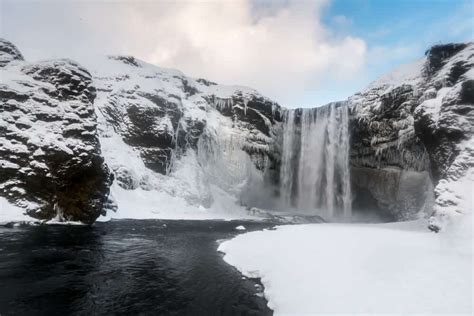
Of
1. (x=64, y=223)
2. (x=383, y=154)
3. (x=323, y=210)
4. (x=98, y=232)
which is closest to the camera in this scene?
(x=98, y=232)

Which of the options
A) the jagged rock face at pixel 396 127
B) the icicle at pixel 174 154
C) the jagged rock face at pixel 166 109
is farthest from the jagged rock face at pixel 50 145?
the jagged rock face at pixel 396 127

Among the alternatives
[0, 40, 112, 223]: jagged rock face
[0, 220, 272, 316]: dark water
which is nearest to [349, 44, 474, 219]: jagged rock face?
[0, 220, 272, 316]: dark water

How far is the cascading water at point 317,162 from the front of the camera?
153 ft

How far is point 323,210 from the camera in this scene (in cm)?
4853

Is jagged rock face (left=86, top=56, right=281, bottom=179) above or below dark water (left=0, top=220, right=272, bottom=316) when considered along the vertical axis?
above

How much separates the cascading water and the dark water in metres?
32.4

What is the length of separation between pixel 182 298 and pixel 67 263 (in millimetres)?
6363

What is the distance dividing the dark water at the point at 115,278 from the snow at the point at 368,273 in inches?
42.0

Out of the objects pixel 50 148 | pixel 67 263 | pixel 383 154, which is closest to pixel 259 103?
pixel 383 154

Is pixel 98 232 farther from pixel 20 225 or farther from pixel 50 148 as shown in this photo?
pixel 50 148

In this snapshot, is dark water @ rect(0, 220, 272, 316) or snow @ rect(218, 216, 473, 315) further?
dark water @ rect(0, 220, 272, 316)

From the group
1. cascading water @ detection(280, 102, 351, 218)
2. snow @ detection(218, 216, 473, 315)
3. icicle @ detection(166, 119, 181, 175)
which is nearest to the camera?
snow @ detection(218, 216, 473, 315)

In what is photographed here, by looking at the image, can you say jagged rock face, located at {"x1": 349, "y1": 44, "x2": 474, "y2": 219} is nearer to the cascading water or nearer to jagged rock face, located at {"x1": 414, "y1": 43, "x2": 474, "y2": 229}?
jagged rock face, located at {"x1": 414, "y1": 43, "x2": 474, "y2": 229}

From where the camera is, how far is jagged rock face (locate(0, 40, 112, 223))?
80.4ft
